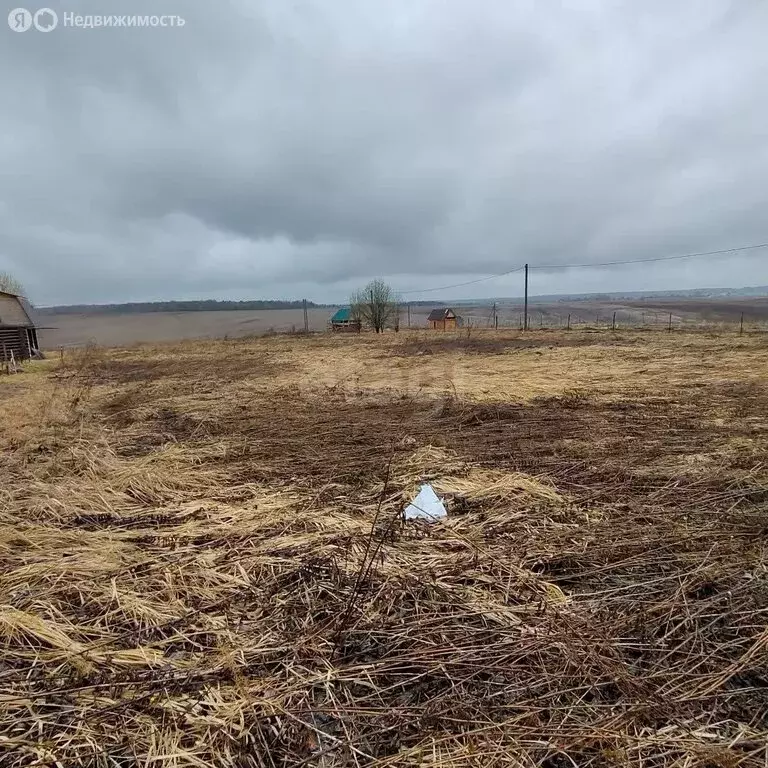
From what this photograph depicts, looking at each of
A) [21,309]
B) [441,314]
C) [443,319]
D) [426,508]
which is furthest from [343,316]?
[426,508]

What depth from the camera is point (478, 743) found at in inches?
71.9

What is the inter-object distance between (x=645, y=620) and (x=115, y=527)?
4161 mm

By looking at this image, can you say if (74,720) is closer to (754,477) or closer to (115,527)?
(115,527)

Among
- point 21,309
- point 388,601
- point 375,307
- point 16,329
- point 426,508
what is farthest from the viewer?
point 375,307

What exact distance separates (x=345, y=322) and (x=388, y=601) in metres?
49.4

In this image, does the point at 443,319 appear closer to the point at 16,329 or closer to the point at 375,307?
the point at 375,307

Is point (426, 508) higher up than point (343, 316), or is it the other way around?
point (343, 316)

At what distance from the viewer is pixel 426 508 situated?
394 centimetres

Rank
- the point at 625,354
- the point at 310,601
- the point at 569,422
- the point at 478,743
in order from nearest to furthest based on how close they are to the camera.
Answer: the point at 478,743
the point at 310,601
the point at 569,422
the point at 625,354

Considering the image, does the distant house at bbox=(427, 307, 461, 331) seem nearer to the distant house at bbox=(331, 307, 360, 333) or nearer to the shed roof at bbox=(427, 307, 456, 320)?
the shed roof at bbox=(427, 307, 456, 320)

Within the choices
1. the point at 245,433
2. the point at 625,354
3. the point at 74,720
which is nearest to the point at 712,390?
the point at 625,354

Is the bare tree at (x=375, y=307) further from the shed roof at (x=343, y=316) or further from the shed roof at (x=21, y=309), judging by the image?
the shed roof at (x=21, y=309)

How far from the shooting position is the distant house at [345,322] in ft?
158

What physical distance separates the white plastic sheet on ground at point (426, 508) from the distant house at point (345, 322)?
140 feet
